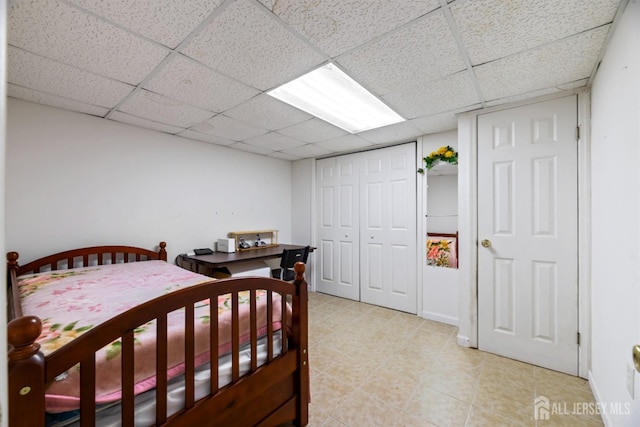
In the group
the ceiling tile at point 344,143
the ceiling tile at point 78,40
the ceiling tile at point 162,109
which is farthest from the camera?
the ceiling tile at point 344,143

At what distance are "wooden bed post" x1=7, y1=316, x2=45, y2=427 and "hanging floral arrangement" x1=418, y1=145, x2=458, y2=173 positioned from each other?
10.5ft

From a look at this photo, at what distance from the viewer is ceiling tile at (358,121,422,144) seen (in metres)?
2.84

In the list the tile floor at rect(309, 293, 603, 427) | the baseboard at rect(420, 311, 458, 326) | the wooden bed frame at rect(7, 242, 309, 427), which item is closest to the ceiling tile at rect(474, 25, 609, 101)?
the wooden bed frame at rect(7, 242, 309, 427)

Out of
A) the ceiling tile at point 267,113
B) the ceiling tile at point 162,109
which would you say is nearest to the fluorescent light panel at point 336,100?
the ceiling tile at point 267,113

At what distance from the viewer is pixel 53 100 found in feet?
7.21

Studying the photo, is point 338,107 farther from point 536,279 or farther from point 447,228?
point 536,279

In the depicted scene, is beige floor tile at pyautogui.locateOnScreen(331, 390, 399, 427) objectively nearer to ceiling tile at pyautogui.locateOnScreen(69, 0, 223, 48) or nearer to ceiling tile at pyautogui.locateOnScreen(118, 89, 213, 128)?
ceiling tile at pyautogui.locateOnScreen(69, 0, 223, 48)

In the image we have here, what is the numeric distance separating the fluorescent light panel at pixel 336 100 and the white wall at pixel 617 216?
1372 mm

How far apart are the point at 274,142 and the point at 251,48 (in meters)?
1.86

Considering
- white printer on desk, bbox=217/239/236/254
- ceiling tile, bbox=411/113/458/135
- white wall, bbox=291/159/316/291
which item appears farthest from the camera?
white wall, bbox=291/159/316/291

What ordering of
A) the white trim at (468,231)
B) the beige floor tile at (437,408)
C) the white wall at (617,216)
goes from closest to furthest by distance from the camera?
the white wall at (617,216), the beige floor tile at (437,408), the white trim at (468,231)

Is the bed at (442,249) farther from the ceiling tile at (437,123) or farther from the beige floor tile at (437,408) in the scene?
the beige floor tile at (437,408)

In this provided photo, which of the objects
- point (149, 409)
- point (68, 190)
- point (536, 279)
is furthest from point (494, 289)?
point (68, 190)

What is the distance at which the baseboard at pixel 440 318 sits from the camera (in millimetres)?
2947
